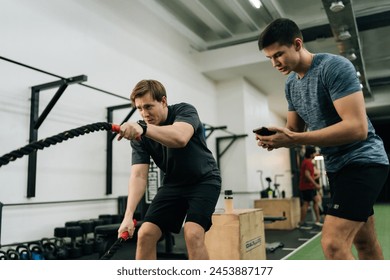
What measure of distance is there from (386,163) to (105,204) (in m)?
2.98

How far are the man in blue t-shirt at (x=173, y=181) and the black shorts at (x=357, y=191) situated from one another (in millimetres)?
526

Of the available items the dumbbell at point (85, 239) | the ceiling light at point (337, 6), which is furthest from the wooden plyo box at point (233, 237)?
the ceiling light at point (337, 6)

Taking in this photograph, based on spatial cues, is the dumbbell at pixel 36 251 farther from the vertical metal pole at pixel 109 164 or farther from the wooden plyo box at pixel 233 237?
the wooden plyo box at pixel 233 237

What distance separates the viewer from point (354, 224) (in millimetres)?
1092

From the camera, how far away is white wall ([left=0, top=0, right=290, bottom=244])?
2.76 m

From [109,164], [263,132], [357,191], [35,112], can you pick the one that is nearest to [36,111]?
[35,112]

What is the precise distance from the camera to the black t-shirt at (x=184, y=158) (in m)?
1.48

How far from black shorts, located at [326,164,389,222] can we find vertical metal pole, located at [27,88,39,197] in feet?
7.99

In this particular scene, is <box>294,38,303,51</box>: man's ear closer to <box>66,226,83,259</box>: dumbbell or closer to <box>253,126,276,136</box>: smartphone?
<box>253,126,276,136</box>: smartphone

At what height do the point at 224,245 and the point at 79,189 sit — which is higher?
the point at 79,189

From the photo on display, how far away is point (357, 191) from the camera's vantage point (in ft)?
3.59

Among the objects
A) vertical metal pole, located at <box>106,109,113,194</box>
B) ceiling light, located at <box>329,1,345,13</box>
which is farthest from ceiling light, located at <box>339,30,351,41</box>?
vertical metal pole, located at <box>106,109,113,194</box>

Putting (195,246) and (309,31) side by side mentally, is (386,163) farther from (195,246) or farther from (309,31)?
(309,31)
